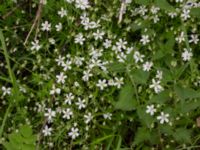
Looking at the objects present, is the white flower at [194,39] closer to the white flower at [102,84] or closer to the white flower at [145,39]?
the white flower at [145,39]

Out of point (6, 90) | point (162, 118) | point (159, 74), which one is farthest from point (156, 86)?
point (6, 90)

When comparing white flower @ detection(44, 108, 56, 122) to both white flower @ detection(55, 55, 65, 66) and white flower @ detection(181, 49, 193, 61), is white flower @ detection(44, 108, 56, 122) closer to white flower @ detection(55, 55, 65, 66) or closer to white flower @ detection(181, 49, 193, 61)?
white flower @ detection(55, 55, 65, 66)

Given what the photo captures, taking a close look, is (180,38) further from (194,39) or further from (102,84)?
(102,84)

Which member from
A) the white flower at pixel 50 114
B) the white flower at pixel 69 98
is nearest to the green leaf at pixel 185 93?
the white flower at pixel 69 98

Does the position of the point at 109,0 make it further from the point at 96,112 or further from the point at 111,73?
the point at 96,112

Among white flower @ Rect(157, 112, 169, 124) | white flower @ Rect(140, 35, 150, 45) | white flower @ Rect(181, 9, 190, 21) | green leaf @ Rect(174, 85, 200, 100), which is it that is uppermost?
white flower @ Rect(181, 9, 190, 21)

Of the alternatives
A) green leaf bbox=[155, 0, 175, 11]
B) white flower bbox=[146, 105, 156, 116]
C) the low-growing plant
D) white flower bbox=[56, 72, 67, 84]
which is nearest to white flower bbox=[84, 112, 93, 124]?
the low-growing plant

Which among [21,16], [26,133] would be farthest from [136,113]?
[21,16]
